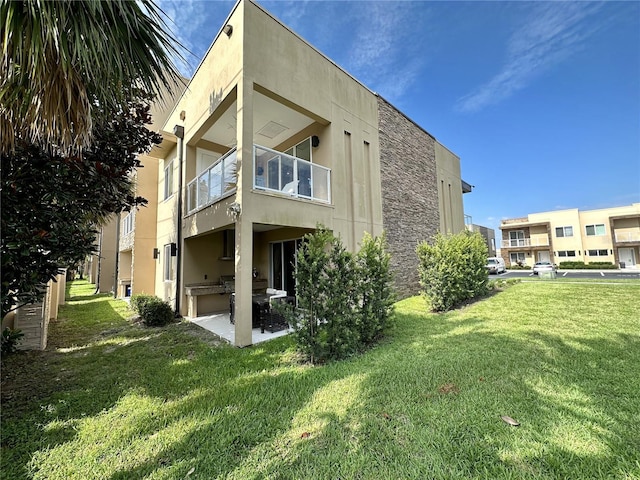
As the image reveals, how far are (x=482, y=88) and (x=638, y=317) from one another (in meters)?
14.4

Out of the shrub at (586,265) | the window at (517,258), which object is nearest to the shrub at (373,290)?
the shrub at (586,265)

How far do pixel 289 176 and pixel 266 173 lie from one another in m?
0.76

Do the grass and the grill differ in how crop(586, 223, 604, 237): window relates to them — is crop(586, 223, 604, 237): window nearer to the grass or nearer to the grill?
the grass

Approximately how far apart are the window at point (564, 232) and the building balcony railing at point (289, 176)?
45.7m

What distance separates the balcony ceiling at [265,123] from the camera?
335 inches

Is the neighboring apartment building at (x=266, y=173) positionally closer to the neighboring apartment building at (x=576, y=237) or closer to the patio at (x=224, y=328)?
the patio at (x=224, y=328)

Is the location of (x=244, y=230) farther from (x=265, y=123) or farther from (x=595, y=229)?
(x=595, y=229)

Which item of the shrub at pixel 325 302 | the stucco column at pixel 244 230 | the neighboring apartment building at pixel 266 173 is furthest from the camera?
the neighboring apartment building at pixel 266 173

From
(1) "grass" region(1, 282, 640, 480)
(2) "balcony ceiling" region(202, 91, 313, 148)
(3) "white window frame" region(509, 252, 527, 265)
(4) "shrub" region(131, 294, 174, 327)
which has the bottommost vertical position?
(1) "grass" region(1, 282, 640, 480)

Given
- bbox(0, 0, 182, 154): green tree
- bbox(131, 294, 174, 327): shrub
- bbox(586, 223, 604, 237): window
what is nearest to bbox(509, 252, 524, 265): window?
bbox(586, 223, 604, 237): window

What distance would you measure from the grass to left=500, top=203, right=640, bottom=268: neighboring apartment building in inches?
1674

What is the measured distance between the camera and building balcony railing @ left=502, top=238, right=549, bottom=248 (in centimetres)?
4059

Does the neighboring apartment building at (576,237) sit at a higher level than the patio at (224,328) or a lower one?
higher

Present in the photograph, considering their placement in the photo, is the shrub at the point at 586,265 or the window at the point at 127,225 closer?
the window at the point at 127,225
